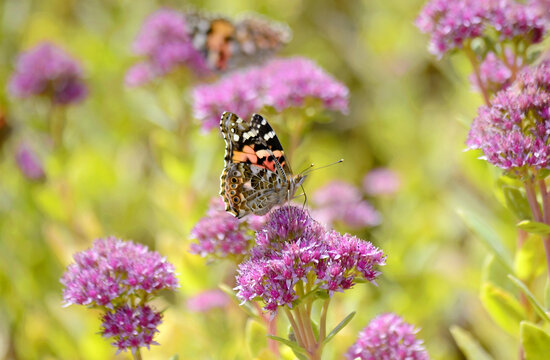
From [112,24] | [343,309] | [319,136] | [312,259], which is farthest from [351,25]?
[312,259]

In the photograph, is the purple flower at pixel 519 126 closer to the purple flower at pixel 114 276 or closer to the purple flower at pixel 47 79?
the purple flower at pixel 114 276

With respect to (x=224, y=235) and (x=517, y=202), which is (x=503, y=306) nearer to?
(x=517, y=202)

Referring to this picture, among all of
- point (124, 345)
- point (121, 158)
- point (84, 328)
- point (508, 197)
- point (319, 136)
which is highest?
point (319, 136)

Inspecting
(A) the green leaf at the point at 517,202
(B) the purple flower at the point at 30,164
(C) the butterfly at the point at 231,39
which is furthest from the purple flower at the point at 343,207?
(B) the purple flower at the point at 30,164

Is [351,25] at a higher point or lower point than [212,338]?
higher

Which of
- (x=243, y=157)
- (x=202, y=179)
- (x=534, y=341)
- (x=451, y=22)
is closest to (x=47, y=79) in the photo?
(x=202, y=179)

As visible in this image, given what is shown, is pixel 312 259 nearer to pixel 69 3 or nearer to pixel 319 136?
pixel 319 136

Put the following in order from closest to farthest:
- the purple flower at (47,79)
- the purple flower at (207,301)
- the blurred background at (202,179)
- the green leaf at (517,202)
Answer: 1. the green leaf at (517,202)
2. the purple flower at (207,301)
3. the blurred background at (202,179)
4. the purple flower at (47,79)
